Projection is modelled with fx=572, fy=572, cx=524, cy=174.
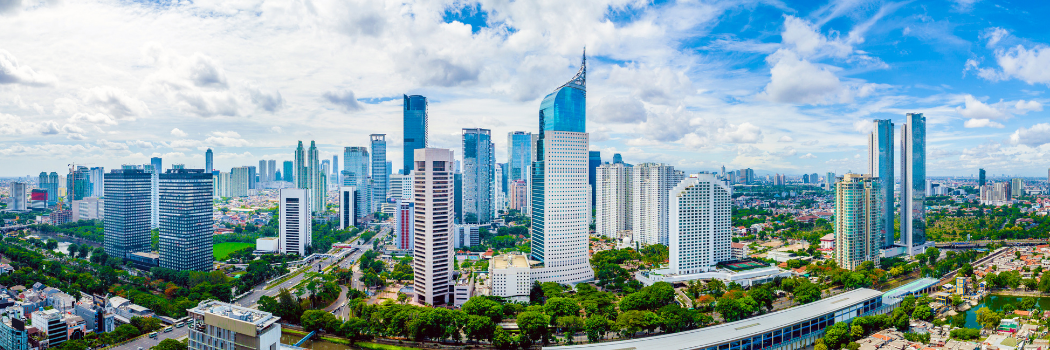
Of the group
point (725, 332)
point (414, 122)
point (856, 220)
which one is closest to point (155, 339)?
point (725, 332)

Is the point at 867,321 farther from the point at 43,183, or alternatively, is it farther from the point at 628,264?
the point at 43,183

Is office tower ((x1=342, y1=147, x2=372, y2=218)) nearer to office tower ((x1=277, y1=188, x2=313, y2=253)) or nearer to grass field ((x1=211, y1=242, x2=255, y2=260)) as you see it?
grass field ((x1=211, y1=242, x2=255, y2=260))

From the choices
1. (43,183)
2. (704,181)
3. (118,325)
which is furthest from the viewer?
(43,183)

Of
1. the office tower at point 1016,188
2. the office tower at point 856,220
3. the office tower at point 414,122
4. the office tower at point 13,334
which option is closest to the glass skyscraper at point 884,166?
the office tower at point 856,220

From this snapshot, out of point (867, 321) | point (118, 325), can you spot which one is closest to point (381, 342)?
point (118, 325)

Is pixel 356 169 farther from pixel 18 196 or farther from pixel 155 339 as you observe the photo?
pixel 155 339
